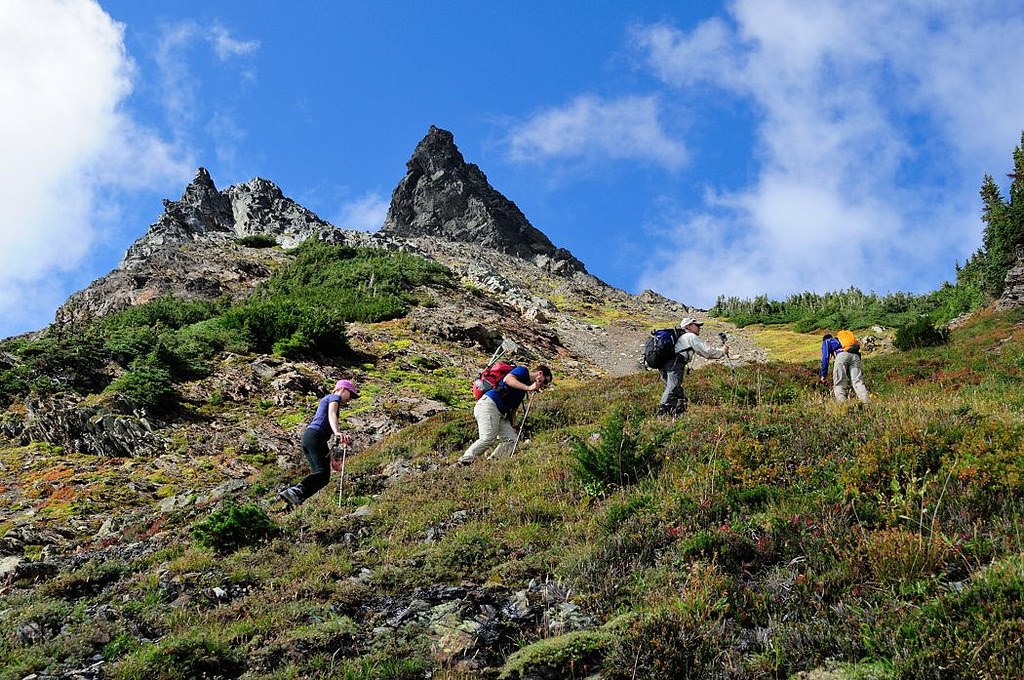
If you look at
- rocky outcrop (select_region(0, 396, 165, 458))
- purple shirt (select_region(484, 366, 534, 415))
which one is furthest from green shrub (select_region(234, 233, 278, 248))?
purple shirt (select_region(484, 366, 534, 415))

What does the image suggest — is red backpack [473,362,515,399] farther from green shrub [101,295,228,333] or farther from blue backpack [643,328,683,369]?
green shrub [101,295,228,333]

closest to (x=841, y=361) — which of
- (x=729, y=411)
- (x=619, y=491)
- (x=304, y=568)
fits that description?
(x=729, y=411)

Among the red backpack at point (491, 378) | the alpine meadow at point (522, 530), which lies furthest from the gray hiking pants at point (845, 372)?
the red backpack at point (491, 378)

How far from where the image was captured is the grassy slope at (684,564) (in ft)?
13.7

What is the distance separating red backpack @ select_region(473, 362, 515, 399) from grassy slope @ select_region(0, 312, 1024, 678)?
1.43m

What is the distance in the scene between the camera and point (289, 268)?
42750mm

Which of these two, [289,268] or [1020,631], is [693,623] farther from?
[289,268]

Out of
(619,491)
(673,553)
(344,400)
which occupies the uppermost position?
(344,400)

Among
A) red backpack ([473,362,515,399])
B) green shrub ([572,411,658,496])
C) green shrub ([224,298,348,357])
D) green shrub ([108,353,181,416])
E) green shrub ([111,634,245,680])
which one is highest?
green shrub ([224,298,348,357])

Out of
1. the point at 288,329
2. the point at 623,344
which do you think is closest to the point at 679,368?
the point at 288,329

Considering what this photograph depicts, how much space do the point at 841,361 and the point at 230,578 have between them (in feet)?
38.9

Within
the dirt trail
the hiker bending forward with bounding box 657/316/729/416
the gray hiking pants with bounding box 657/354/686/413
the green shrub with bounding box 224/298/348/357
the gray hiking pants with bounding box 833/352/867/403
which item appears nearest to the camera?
the hiker bending forward with bounding box 657/316/729/416

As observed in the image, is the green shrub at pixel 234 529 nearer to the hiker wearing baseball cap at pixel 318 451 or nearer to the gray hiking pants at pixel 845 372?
the hiker wearing baseball cap at pixel 318 451

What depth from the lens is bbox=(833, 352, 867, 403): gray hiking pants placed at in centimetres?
1267
